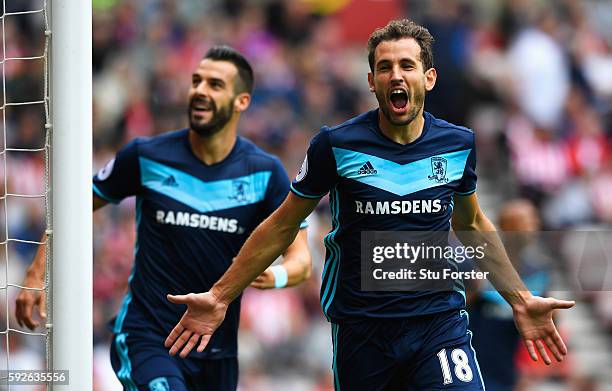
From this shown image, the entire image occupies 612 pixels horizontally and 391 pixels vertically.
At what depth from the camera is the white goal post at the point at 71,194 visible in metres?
6.32

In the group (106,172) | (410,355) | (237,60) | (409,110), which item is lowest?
(410,355)

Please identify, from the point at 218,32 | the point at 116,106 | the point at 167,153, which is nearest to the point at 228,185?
the point at 167,153

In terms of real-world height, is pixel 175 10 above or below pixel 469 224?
above

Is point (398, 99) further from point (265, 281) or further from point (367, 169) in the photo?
point (265, 281)

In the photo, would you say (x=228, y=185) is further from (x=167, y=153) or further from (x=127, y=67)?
(x=127, y=67)

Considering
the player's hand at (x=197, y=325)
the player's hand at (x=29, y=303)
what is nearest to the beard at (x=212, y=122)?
the player's hand at (x=29, y=303)

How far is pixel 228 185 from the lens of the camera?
777 cm

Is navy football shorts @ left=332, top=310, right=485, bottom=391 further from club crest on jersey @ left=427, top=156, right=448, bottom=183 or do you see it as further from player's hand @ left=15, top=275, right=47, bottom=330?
player's hand @ left=15, top=275, right=47, bottom=330

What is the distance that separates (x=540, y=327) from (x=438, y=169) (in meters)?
0.95

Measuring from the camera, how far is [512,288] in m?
6.62

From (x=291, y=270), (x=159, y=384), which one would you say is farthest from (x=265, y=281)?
(x=159, y=384)

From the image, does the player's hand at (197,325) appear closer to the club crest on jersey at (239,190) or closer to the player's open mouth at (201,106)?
the club crest on jersey at (239,190)

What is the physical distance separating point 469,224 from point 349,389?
107cm

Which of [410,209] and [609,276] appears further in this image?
[609,276]
